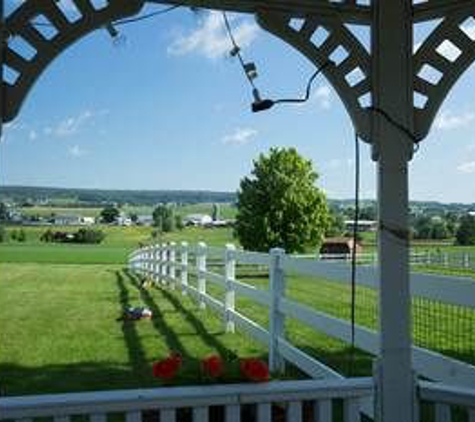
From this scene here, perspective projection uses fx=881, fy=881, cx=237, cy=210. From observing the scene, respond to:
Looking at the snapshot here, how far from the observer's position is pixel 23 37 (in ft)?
13.1

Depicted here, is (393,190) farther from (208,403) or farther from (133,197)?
(133,197)

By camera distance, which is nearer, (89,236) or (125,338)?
(125,338)

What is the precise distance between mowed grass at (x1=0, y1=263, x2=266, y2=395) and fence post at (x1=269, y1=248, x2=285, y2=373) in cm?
44

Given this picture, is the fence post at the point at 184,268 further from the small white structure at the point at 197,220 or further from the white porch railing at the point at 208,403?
the small white structure at the point at 197,220

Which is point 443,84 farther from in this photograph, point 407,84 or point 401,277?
point 401,277

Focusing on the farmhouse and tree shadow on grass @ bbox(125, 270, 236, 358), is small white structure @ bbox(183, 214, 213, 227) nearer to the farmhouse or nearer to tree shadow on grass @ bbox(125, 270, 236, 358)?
the farmhouse

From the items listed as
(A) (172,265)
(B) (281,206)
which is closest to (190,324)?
(A) (172,265)

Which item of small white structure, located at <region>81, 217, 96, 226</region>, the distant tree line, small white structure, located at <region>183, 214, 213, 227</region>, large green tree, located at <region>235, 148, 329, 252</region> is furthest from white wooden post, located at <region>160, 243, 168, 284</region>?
the distant tree line

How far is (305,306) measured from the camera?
8070 mm

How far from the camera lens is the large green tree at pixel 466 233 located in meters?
59.6

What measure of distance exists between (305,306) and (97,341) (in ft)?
10.6

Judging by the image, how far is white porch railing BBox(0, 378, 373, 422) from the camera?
380 cm

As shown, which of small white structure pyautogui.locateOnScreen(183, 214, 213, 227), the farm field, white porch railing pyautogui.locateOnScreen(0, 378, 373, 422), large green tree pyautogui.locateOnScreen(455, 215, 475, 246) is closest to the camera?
white porch railing pyautogui.locateOnScreen(0, 378, 373, 422)

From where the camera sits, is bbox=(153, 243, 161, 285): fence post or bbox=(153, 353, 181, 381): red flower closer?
bbox=(153, 353, 181, 381): red flower
